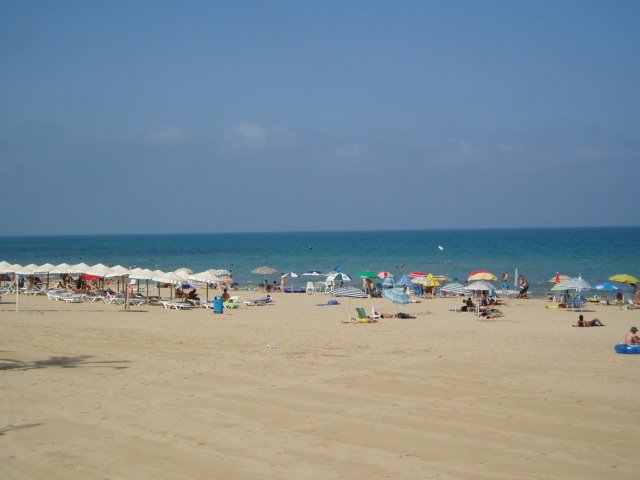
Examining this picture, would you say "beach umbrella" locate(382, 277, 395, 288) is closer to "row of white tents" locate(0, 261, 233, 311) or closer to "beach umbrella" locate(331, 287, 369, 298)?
"row of white tents" locate(0, 261, 233, 311)

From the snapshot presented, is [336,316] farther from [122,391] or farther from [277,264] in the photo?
[277,264]

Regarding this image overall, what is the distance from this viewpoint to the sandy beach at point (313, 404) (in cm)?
713

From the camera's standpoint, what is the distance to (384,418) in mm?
8984

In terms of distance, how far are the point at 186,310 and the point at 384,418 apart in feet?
54.3

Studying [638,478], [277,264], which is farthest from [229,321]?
[277,264]

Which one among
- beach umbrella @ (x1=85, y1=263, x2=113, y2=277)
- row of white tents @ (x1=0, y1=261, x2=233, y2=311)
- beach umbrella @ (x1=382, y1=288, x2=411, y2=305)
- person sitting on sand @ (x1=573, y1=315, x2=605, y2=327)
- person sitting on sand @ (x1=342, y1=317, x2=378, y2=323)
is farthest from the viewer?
beach umbrella @ (x1=85, y1=263, x2=113, y2=277)

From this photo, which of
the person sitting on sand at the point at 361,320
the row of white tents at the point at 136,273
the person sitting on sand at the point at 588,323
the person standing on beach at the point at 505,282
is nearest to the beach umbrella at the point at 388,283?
the person standing on beach at the point at 505,282

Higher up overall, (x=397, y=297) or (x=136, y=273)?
(x=136, y=273)

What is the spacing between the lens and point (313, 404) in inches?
383

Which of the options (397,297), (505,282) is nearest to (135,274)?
(397,297)

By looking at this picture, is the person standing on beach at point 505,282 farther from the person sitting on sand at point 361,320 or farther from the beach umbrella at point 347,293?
the person sitting on sand at point 361,320

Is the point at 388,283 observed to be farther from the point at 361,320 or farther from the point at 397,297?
the point at 361,320

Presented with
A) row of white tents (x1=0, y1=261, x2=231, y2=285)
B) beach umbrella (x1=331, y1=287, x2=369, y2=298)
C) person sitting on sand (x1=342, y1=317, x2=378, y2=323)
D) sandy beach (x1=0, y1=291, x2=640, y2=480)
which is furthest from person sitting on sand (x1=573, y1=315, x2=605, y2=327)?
row of white tents (x1=0, y1=261, x2=231, y2=285)

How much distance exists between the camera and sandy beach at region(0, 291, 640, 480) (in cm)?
713
